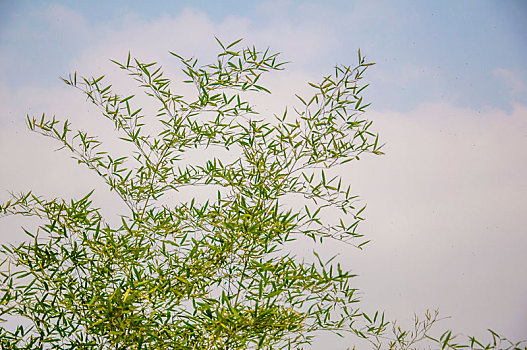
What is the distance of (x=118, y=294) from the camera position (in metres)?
3.51

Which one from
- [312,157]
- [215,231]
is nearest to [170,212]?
[215,231]

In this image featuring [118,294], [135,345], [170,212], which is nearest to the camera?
[118,294]

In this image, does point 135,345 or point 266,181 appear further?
point 266,181

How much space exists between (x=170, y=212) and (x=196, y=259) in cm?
37

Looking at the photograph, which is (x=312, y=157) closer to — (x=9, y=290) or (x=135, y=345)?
(x=135, y=345)

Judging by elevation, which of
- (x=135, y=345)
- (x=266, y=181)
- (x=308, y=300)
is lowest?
(x=135, y=345)

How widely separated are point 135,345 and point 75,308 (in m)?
A: 0.36

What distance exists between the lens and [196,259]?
3.77 meters

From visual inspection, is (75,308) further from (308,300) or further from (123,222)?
(308,300)

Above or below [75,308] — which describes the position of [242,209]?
above

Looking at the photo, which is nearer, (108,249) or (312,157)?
(108,249)

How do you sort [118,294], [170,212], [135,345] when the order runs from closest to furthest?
[118,294]
[135,345]
[170,212]

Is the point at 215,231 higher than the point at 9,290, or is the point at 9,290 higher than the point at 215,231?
the point at 215,231

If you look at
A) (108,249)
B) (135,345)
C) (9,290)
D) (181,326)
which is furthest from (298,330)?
(9,290)
